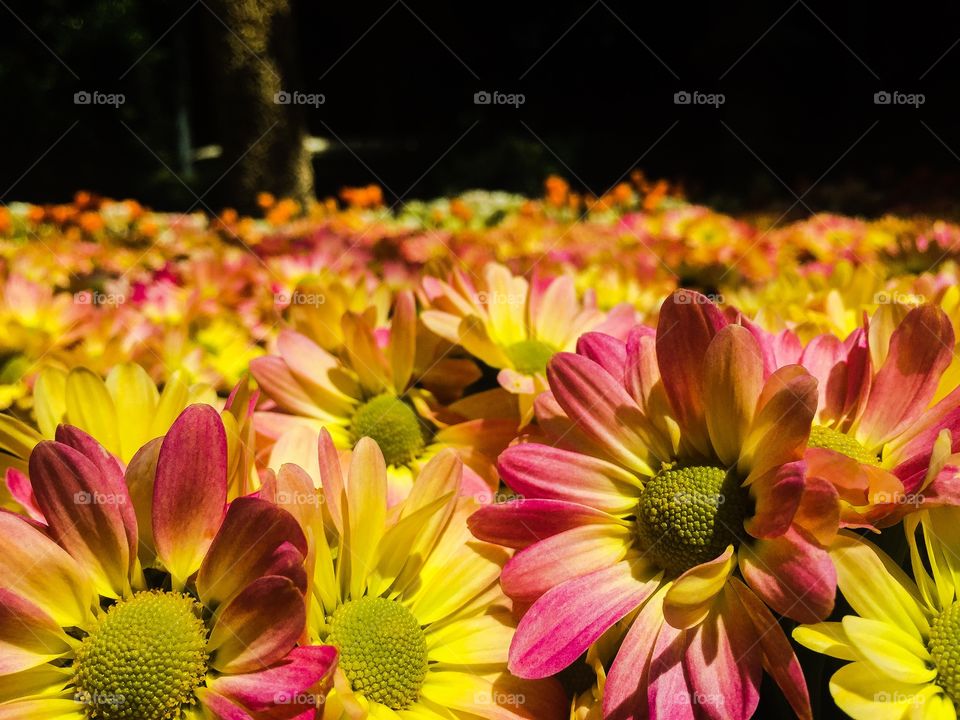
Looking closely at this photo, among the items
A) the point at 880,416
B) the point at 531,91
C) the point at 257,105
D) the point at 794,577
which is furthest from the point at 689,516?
the point at 531,91

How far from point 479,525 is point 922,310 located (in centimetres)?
46

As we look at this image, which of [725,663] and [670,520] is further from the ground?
[670,520]

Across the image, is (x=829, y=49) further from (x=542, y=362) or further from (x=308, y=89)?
(x=542, y=362)

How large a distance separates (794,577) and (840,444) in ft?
0.70

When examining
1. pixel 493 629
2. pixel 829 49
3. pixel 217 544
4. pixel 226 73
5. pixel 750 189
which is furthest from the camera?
pixel 829 49

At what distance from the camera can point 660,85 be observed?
12000mm

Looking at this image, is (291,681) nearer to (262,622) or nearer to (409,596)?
(262,622)

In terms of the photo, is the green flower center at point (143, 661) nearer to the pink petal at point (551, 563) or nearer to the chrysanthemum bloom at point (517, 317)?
the pink petal at point (551, 563)

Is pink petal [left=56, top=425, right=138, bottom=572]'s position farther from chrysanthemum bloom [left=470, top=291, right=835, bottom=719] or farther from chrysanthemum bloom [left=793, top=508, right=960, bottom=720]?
chrysanthemum bloom [left=793, top=508, right=960, bottom=720]

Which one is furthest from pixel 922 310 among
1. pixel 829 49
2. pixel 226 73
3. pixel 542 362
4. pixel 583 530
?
pixel 829 49

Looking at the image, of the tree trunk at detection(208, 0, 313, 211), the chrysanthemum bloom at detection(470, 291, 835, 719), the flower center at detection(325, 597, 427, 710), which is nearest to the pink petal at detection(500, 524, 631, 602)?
the chrysanthemum bloom at detection(470, 291, 835, 719)

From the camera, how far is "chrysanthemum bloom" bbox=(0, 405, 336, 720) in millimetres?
596

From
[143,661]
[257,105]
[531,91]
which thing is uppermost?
[531,91]

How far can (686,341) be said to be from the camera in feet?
2.33
